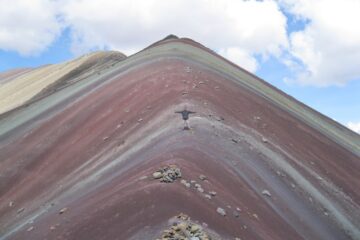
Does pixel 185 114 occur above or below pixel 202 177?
above

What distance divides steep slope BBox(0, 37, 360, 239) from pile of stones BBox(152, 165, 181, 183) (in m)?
0.21

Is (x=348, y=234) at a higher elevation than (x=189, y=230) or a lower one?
higher

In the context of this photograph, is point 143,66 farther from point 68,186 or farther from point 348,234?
point 348,234

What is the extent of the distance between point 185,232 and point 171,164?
441 centimetres

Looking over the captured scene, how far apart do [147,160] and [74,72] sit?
48482mm

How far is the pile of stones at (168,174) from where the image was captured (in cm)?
1728

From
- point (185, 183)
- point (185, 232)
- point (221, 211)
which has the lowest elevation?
point (185, 232)

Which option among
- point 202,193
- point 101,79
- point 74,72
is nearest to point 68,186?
point 202,193

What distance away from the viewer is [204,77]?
32.0 metres

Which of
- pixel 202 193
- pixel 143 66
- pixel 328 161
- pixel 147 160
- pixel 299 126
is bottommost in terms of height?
pixel 202 193

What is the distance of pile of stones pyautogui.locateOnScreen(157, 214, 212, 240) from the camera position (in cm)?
1391

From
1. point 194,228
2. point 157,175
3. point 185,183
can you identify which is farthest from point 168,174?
point 194,228

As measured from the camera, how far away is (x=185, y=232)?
14148 millimetres

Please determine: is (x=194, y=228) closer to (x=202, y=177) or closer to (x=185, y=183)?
(x=185, y=183)
